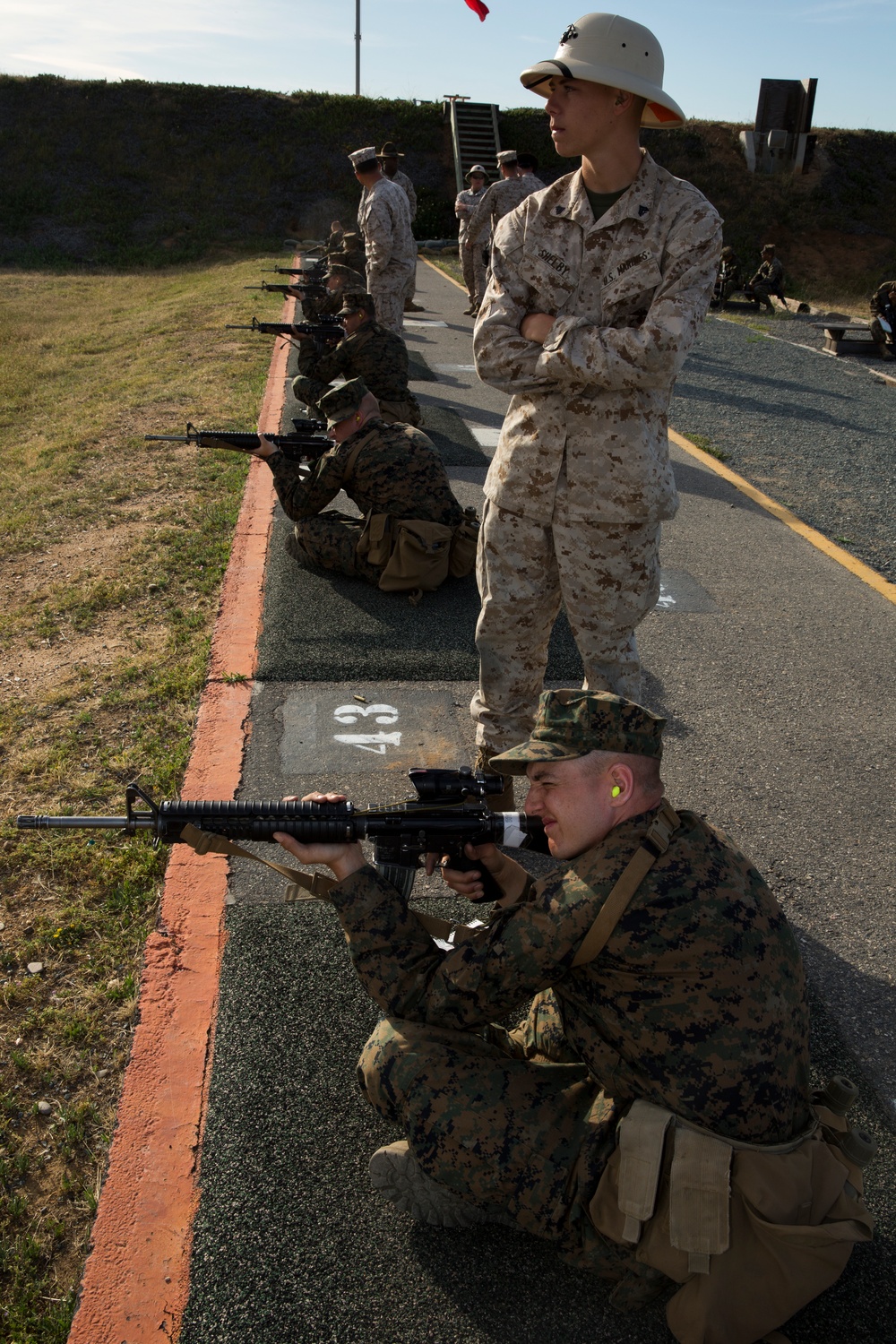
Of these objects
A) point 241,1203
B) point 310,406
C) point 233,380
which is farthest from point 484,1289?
point 233,380

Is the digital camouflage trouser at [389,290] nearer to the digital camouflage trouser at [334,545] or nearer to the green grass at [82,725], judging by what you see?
the green grass at [82,725]

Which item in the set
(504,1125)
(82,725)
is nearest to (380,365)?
(82,725)

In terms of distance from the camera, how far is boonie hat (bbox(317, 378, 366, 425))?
19.2 ft

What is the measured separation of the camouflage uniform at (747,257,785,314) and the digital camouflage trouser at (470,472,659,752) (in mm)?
19088

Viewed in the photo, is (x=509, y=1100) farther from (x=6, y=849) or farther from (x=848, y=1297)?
(x=6, y=849)

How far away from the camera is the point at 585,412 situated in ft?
11.4

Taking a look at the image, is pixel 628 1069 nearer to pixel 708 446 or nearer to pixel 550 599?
pixel 550 599

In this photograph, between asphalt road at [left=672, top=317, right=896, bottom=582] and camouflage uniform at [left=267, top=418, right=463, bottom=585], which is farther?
asphalt road at [left=672, top=317, right=896, bottom=582]

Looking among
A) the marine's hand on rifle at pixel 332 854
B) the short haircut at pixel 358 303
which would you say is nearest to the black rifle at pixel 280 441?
the short haircut at pixel 358 303

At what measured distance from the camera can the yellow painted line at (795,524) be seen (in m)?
6.75

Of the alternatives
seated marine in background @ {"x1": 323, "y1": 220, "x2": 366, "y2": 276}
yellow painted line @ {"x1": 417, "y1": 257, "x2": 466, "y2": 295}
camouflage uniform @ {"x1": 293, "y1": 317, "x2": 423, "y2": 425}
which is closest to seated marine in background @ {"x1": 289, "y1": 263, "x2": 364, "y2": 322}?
camouflage uniform @ {"x1": 293, "y1": 317, "x2": 423, "y2": 425}

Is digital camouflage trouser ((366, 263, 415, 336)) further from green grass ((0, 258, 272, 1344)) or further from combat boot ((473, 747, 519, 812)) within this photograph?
combat boot ((473, 747, 519, 812))

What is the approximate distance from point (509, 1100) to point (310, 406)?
27.6 feet

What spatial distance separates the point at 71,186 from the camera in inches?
1249
